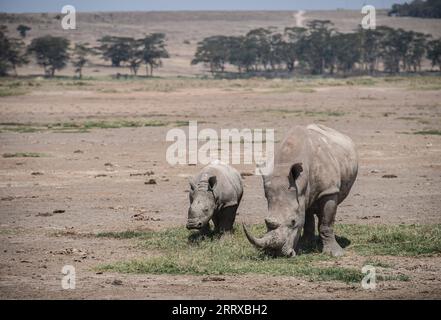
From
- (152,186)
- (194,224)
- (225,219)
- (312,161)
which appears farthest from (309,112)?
(312,161)

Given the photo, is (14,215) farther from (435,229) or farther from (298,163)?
(435,229)

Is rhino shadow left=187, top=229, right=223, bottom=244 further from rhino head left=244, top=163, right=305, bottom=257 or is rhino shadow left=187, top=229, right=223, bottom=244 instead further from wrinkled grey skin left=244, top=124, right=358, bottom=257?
rhino head left=244, top=163, right=305, bottom=257

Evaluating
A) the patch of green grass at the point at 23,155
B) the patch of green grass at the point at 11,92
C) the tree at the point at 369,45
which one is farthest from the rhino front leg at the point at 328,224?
the tree at the point at 369,45

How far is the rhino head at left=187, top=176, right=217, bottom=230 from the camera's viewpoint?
12.7 m

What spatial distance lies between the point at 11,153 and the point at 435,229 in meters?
15.7

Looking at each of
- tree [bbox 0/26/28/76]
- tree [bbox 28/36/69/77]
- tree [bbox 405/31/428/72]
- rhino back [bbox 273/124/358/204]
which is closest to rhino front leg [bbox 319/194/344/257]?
rhino back [bbox 273/124/358/204]

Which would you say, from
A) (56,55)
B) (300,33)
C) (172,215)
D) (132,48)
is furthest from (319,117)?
(300,33)

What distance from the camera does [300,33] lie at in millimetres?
110188

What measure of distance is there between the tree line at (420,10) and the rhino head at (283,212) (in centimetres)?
15309

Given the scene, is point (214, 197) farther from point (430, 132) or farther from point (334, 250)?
point (430, 132)

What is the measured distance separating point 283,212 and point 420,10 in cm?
16149

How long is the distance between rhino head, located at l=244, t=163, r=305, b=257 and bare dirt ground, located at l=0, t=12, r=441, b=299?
682 mm

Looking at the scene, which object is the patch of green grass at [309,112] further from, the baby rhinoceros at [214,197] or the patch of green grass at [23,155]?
the baby rhinoceros at [214,197]

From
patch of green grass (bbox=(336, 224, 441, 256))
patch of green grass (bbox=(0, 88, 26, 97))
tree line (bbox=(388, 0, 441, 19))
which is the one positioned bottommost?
patch of green grass (bbox=(336, 224, 441, 256))
